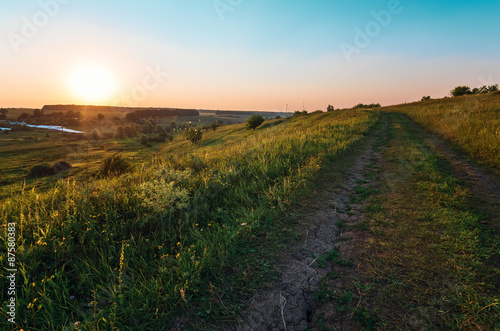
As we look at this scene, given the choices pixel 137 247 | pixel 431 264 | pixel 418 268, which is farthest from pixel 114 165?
pixel 431 264

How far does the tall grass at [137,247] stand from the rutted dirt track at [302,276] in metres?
0.31

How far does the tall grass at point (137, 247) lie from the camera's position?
2.40m

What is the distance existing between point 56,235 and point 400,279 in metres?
5.16

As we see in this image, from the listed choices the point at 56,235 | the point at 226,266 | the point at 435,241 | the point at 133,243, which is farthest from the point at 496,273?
the point at 56,235

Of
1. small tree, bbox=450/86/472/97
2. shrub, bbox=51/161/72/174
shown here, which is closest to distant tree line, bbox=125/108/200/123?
shrub, bbox=51/161/72/174

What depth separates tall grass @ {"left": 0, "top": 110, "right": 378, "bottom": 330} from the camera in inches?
94.6

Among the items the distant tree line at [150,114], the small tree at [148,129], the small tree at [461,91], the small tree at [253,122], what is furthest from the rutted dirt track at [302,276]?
the distant tree line at [150,114]

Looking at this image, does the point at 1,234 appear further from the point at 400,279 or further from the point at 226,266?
the point at 400,279

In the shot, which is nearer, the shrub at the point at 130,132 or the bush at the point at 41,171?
the bush at the point at 41,171

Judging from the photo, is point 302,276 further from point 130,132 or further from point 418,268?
point 130,132

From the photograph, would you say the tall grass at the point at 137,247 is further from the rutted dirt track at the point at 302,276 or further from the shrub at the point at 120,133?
the shrub at the point at 120,133

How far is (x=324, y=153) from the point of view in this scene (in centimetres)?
861

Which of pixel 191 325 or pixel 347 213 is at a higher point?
pixel 347 213

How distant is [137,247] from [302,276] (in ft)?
8.68
